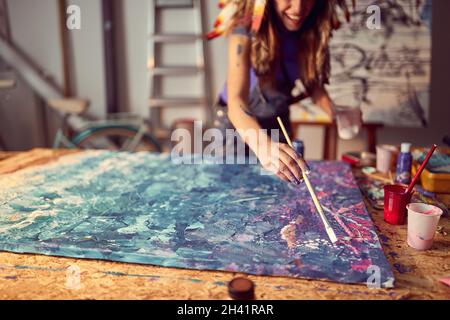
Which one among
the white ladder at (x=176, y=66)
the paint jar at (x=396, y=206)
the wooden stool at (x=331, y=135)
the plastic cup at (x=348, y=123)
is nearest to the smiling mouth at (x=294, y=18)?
the plastic cup at (x=348, y=123)

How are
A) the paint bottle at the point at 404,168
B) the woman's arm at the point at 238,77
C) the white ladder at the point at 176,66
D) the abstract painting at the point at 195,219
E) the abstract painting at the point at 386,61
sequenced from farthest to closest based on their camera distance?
1. the white ladder at the point at 176,66
2. the abstract painting at the point at 386,61
3. the woman's arm at the point at 238,77
4. the paint bottle at the point at 404,168
5. the abstract painting at the point at 195,219

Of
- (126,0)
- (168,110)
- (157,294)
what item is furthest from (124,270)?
(126,0)

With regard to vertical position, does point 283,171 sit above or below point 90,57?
below

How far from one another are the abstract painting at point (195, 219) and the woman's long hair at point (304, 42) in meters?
0.51

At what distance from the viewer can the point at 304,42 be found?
196 centimetres

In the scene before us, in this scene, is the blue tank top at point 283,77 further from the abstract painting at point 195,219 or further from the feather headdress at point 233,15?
the abstract painting at point 195,219

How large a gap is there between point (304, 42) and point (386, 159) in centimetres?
69

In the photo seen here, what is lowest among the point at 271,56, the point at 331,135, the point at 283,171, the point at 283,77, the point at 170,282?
the point at 331,135

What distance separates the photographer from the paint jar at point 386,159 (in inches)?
68.4

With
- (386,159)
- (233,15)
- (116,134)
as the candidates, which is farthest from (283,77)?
(116,134)

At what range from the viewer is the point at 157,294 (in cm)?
86

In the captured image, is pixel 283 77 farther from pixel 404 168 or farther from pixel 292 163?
pixel 292 163
